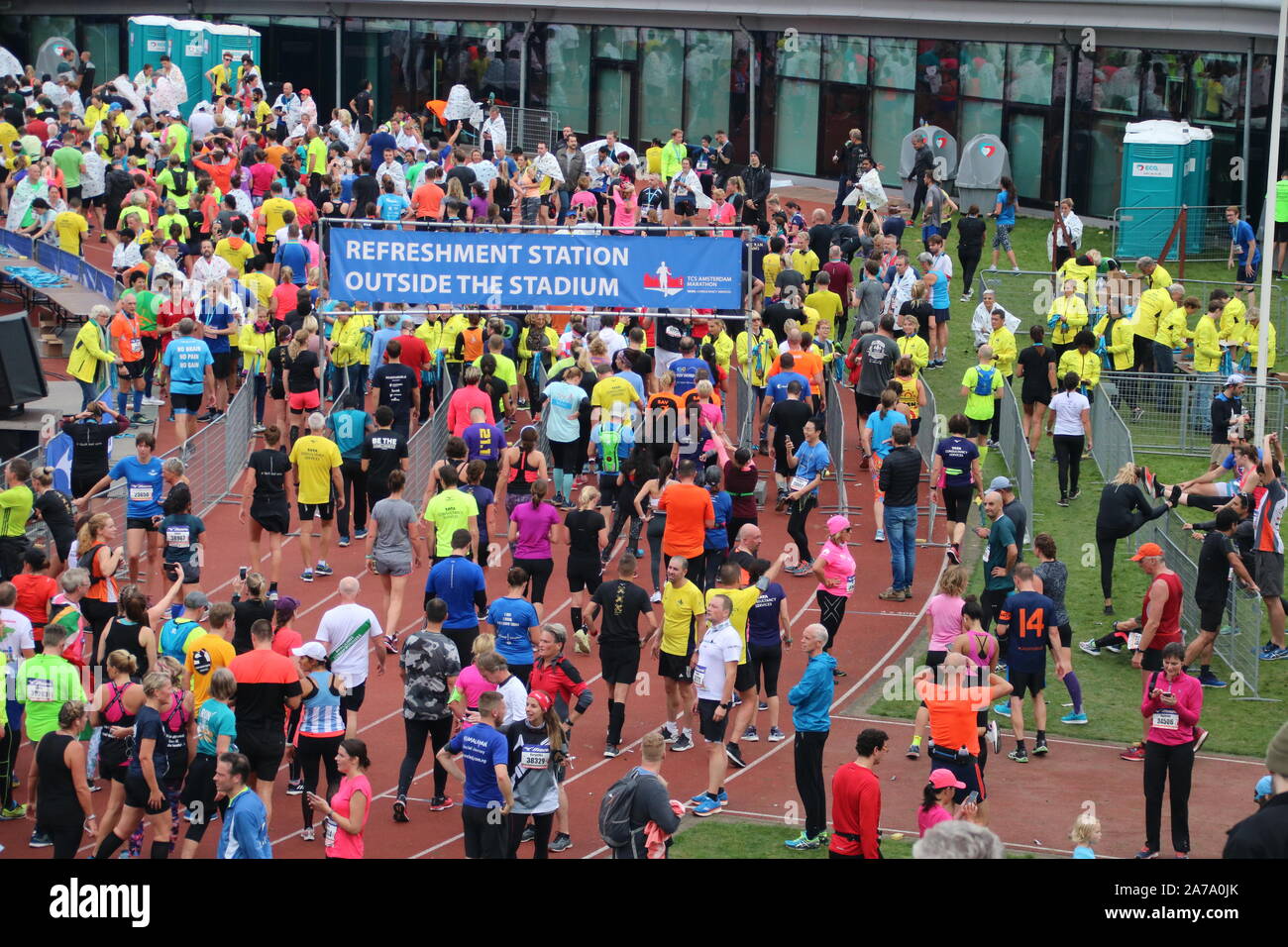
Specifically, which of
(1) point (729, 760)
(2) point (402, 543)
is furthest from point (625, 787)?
(2) point (402, 543)

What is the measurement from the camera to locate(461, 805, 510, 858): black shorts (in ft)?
40.3

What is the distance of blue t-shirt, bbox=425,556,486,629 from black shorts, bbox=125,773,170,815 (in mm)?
3127

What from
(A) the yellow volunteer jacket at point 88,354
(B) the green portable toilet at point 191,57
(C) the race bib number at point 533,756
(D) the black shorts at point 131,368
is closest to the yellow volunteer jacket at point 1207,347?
(D) the black shorts at point 131,368

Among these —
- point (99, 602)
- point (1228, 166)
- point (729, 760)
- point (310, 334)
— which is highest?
point (1228, 166)

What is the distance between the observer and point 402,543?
1689 cm

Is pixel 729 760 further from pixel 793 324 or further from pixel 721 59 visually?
pixel 721 59

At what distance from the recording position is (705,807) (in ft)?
46.0

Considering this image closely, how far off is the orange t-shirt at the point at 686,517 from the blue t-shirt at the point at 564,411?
2806 millimetres

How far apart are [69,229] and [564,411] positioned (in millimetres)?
12724

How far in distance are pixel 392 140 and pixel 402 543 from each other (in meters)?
18.1

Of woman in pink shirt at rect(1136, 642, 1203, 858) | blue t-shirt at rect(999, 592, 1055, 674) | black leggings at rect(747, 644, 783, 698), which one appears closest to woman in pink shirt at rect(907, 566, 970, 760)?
blue t-shirt at rect(999, 592, 1055, 674)

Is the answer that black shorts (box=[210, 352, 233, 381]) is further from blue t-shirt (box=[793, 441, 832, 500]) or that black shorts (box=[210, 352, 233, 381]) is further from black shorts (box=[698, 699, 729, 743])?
black shorts (box=[698, 699, 729, 743])

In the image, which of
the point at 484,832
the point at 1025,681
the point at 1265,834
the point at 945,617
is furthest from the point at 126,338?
the point at 1265,834

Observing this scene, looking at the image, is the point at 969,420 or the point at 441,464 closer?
the point at 441,464
